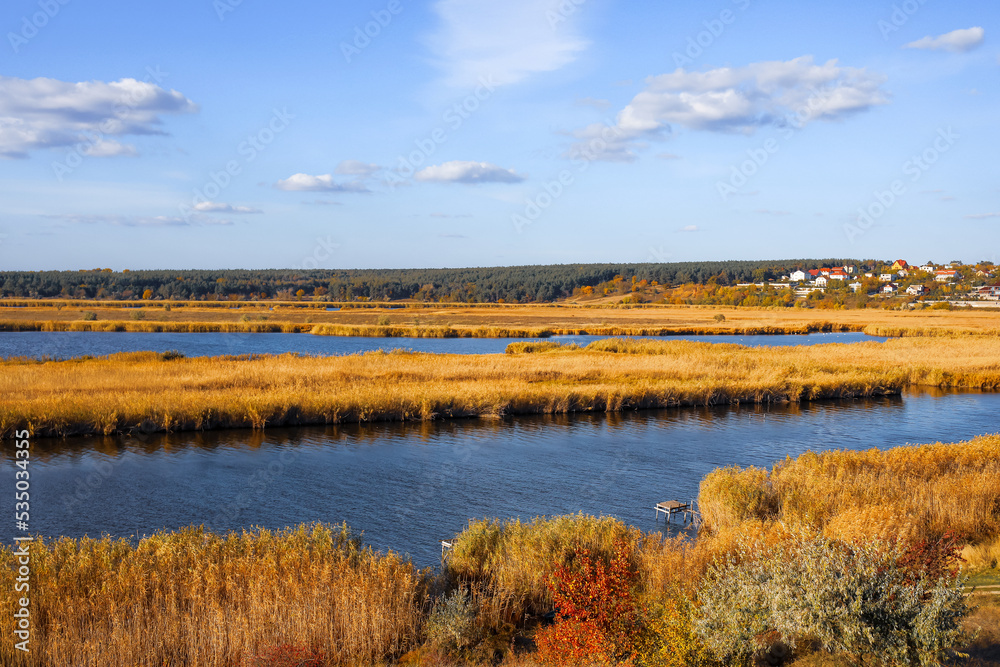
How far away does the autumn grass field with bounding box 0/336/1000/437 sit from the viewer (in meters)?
26.0

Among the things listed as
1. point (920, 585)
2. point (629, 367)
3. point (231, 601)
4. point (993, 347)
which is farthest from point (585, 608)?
point (993, 347)

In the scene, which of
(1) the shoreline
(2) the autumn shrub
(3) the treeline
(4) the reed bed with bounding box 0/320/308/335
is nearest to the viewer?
(2) the autumn shrub

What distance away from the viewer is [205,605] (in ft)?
29.1

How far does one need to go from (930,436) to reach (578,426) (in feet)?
45.4

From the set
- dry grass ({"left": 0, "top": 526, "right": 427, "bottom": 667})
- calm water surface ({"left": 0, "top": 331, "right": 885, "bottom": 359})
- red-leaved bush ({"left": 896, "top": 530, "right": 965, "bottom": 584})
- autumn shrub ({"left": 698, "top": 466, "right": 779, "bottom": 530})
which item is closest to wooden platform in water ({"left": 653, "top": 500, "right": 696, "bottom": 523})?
autumn shrub ({"left": 698, "top": 466, "right": 779, "bottom": 530})

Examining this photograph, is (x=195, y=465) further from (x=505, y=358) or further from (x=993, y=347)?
(x=993, y=347)

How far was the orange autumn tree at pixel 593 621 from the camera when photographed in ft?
25.4

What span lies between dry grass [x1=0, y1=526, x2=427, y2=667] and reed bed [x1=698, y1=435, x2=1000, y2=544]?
5.81 metres

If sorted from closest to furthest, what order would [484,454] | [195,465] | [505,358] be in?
[195,465] < [484,454] < [505,358]

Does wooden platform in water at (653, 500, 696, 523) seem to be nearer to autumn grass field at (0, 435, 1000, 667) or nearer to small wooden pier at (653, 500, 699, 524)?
small wooden pier at (653, 500, 699, 524)

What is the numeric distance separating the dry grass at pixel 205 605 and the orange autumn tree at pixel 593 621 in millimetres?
1899

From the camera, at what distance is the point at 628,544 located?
34.8 feet

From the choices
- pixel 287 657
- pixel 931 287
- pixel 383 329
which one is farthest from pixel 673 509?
pixel 931 287

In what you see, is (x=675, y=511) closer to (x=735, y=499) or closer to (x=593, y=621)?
(x=735, y=499)
